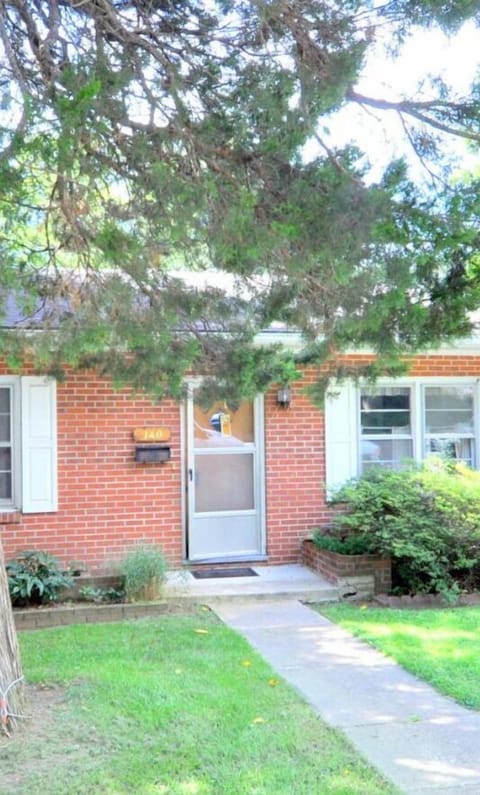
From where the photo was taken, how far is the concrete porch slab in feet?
24.9

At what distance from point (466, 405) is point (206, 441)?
358cm

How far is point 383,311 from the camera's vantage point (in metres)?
4.52

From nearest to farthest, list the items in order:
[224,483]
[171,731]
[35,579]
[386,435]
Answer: [171,731]
[35,579]
[224,483]
[386,435]

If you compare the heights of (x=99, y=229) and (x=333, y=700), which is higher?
(x=99, y=229)

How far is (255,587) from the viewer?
789 cm

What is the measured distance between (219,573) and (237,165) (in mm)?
5174

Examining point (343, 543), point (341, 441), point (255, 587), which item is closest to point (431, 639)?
point (343, 543)

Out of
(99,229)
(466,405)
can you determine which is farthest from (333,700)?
(466,405)

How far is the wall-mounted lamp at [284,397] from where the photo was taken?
888 cm

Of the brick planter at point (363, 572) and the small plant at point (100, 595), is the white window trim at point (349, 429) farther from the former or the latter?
the small plant at point (100, 595)

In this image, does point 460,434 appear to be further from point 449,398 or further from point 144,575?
point 144,575

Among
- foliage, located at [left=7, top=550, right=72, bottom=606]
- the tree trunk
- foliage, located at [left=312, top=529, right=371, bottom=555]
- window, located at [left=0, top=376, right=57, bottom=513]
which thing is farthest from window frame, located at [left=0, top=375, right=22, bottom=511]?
the tree trunk

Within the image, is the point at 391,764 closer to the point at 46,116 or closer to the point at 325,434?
the point at 46,116

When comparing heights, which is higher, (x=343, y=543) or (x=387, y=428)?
(x=387, y=428)
